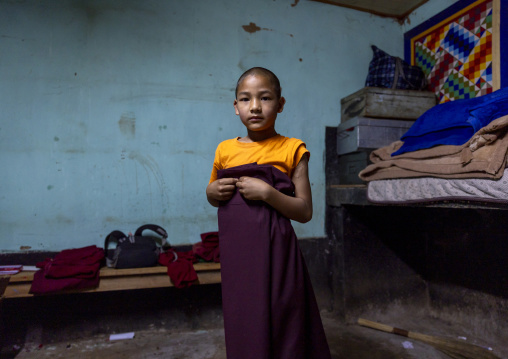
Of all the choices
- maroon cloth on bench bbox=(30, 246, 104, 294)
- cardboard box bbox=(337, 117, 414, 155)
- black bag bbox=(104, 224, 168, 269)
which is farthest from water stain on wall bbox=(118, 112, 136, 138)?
cardboard box bbox=(337, 117, 414, 155)

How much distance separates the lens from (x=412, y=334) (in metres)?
2.48

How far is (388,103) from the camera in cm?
280

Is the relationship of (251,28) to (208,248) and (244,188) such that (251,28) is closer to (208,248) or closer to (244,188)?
(208,248)

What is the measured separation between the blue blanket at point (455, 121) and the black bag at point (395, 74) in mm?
771

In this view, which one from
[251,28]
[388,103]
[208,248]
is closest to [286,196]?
[208,248]

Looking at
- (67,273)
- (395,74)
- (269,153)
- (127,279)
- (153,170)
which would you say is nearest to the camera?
(269,153)

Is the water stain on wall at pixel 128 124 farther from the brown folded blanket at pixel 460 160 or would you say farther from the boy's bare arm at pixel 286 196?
the brown folded blanket at pixel 460 160

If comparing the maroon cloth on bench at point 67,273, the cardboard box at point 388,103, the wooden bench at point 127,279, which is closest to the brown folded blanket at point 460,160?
the cardboard box at point 388,103

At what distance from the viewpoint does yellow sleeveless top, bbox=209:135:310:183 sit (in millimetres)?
1213

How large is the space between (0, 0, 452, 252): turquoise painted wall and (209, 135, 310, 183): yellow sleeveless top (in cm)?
148

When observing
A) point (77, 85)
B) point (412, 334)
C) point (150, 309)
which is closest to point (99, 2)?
point (77, 85)

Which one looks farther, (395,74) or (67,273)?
(395,74)

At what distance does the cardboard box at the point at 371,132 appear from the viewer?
2732mm

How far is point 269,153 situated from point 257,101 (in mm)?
194
